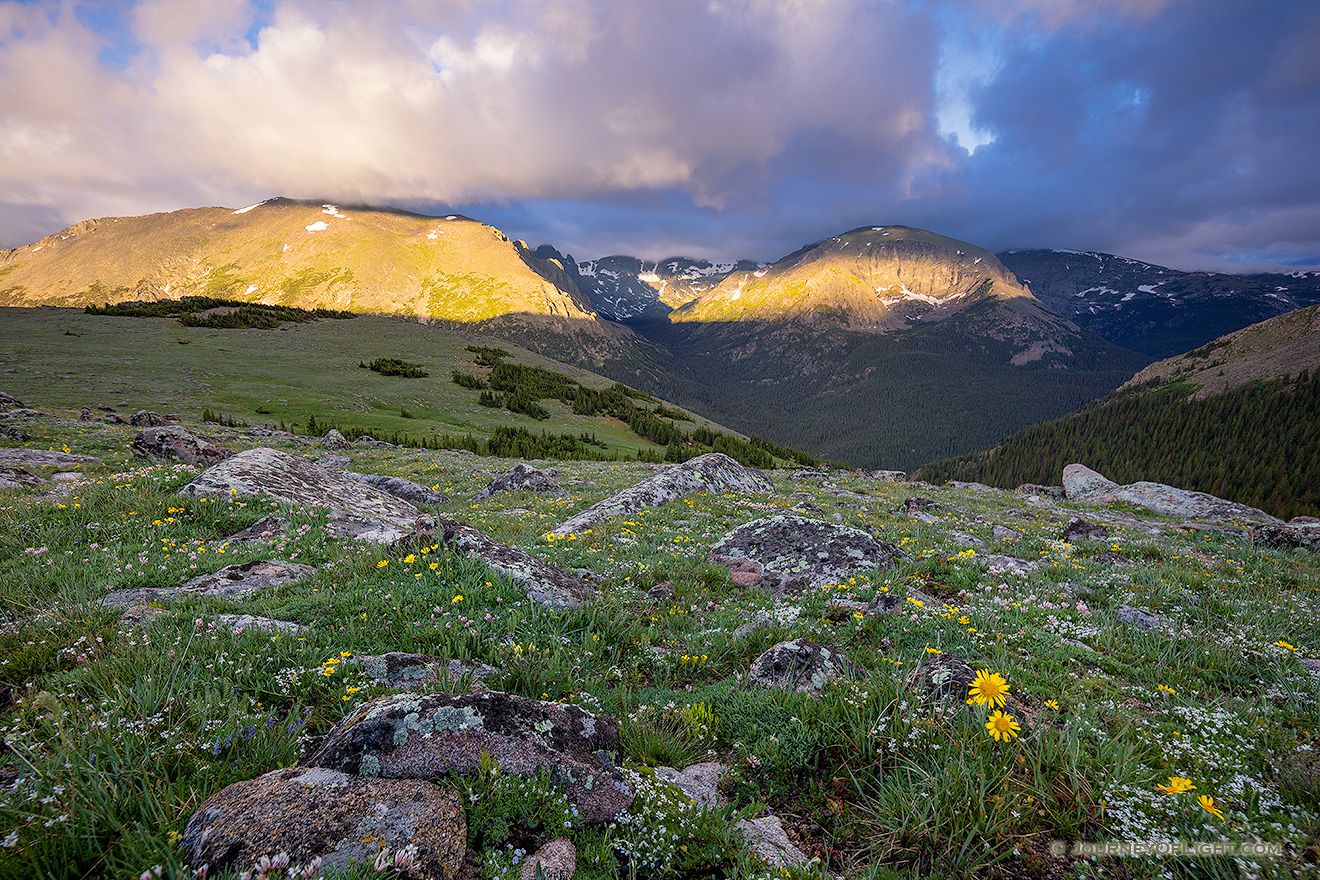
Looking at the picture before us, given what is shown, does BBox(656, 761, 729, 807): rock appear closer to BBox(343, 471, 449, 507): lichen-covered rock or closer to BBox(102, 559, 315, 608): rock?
BBox(102, 559, 315, 608): rock

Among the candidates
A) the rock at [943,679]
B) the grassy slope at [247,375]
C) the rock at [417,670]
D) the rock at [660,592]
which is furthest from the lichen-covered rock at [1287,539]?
the grassy slope at [247,375]

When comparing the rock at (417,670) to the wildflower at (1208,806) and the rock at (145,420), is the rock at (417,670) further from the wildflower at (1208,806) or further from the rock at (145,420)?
the rock at (145,420)

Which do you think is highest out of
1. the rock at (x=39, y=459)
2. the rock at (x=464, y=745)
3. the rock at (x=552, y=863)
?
the rock at (x=464, y=745)

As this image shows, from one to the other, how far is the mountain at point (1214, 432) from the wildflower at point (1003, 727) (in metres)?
157

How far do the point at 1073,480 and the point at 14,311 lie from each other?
139m

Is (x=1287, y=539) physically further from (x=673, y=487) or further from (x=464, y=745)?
(x=464, y=745)

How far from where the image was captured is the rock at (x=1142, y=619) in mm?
6895

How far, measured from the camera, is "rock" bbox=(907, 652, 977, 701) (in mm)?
4230

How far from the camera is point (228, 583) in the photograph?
262 inches

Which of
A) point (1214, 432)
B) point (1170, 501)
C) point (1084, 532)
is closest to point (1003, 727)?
point (1084, 532)

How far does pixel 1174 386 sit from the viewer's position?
512ft

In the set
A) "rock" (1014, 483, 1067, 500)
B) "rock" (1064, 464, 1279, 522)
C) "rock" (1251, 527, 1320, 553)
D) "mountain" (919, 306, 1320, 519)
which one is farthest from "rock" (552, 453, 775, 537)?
"mountain" (919, 306, 1320, 519)

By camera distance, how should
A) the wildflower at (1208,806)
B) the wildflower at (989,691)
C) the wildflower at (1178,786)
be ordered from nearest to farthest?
1. the wildflower at (1208,806)
2. the wildflower at (1178,786)
3. the wildflower at (989,691)

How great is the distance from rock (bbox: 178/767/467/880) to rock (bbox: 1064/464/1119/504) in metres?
43.8
